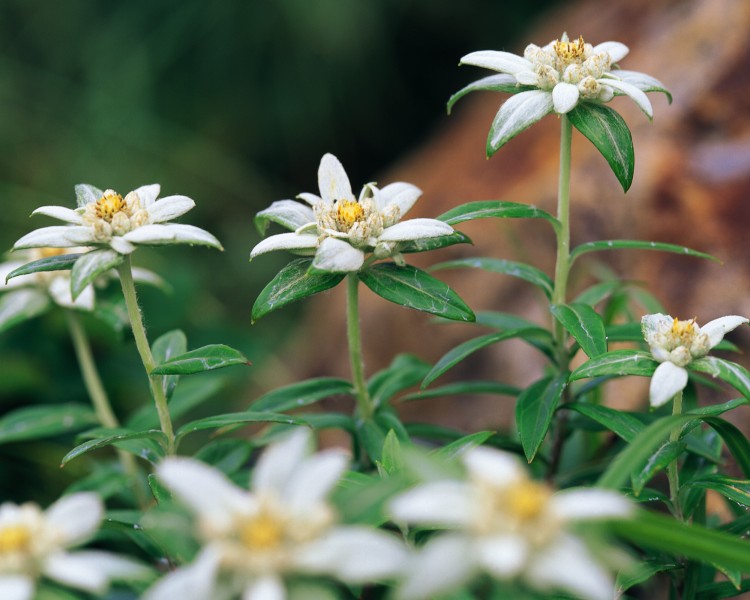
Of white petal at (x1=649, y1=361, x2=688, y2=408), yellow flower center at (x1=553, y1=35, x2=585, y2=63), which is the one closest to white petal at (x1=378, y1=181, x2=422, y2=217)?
yellow flower center at (x1=553, y1=35, x2=585, y2=63)

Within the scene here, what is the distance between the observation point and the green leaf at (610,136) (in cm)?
86

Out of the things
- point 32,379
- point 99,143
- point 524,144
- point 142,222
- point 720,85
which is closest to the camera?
point 142,222

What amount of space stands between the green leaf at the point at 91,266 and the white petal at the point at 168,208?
0.20 ft

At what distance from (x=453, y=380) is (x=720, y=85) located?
0.77 metres

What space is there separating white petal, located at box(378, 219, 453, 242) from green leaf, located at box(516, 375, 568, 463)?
0.73ft

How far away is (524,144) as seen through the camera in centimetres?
198

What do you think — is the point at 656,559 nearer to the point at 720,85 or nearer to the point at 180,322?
the point at 720,85

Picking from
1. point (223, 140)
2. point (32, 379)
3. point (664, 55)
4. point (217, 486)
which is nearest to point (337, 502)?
point (217, 486)

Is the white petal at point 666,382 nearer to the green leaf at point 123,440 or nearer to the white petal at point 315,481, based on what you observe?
the white petal at point 315,481

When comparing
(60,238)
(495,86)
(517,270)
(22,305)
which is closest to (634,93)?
(495,86)

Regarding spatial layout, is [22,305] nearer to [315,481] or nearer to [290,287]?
[290,287]

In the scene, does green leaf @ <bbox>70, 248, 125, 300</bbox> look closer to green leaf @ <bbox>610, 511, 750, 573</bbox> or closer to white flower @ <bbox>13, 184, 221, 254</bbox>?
white flower @ <bbox>13, 184, 221, 254</bbox>

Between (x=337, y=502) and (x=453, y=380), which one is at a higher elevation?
(x=453, y=380)

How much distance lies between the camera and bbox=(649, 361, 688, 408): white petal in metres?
0.73
